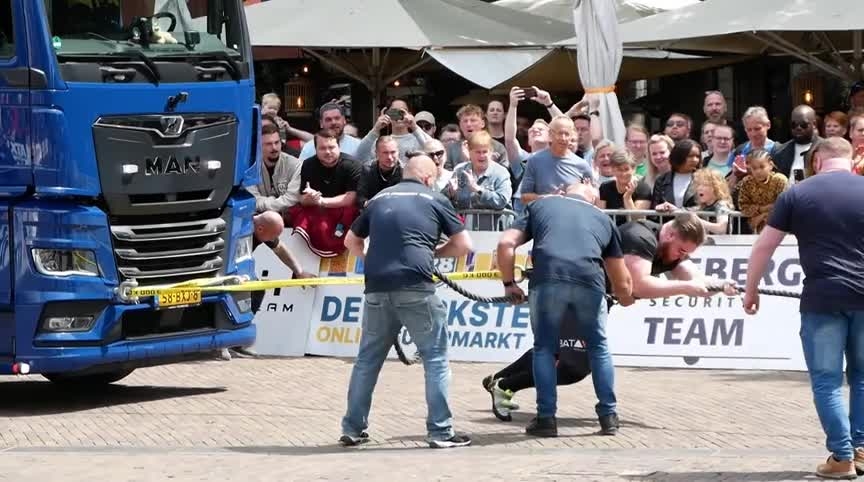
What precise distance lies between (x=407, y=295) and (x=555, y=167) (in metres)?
3.77

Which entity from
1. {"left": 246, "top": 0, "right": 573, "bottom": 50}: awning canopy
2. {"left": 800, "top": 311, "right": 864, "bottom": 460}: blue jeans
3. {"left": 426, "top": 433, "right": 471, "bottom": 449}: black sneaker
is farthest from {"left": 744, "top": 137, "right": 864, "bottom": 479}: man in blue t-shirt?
{"left": 246, "top": 0, "right": 573, "bottom": 50}: awning canopy

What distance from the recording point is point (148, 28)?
512 inches

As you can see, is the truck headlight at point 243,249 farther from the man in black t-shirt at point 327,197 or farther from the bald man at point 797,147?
the bald man at point 797,147

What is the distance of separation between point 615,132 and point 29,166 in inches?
243

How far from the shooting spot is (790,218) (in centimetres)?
973

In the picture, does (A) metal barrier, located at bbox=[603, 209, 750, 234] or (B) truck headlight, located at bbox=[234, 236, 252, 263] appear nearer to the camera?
(B) truck headlight, located at bbox=[234, 236, 252, 263]

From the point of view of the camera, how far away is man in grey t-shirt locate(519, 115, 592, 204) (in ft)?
46.5

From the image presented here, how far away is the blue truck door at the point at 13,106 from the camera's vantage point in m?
12.1

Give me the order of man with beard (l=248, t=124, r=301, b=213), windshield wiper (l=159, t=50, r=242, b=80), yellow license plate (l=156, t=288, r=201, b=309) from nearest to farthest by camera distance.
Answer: yellow license plate (l=156, t=288, r=201, b=309)
windshield wiper (l=159, t=50, r=242, b=80)
man with beard (l=248, t=124, r=301, b=213)

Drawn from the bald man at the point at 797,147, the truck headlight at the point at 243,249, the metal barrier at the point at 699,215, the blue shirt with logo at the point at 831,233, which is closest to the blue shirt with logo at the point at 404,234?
the blue shirt with logo at the point at 831,233

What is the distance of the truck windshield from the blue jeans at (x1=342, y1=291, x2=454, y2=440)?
2993 millimetres

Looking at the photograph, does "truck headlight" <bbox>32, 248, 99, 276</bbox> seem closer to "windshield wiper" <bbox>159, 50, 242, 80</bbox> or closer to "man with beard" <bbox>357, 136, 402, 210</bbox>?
"windshield wiper" <bbox>159, 50, 242, 80</bbox>

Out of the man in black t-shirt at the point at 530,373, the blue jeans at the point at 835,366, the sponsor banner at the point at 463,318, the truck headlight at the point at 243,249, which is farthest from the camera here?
the sponsor banner at the point at 463,318

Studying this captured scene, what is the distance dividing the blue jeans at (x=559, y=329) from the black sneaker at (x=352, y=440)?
1.10 metres
